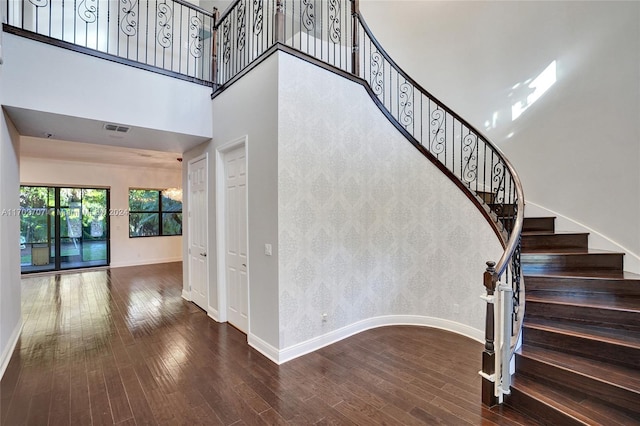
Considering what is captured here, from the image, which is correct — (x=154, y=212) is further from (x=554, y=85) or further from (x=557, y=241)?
(x=554, y=85)

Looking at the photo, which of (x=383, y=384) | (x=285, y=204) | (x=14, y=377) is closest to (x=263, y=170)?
(x=285, y=204)

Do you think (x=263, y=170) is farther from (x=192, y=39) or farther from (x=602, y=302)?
(x=192, y=39)

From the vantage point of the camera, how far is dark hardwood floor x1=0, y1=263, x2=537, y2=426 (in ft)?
7.43

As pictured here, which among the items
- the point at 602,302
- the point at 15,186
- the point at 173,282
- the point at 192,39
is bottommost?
the point at 173,282

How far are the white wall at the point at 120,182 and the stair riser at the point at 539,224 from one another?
9117mm

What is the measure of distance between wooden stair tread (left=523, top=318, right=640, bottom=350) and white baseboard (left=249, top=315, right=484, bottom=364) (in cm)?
89

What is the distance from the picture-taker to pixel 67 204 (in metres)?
8.01

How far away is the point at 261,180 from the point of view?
3.26m

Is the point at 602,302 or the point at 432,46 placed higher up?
the point at 432,46

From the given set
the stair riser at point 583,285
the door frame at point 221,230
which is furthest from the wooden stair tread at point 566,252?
the door frame at point 221,230

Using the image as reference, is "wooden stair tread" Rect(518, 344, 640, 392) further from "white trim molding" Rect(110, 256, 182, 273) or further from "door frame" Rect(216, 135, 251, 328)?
"white trim molding" Rect(110, 256, 182, 273)

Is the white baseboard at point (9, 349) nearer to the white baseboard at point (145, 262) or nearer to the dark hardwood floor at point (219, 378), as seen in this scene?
the dark hardwood floor at point (219, 378)

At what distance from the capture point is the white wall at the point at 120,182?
7461mm

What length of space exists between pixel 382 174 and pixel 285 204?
1.58m
